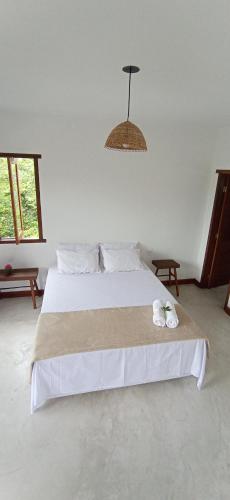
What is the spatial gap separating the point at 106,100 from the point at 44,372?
245 cm

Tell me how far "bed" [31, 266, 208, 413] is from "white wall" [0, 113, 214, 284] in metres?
1.26

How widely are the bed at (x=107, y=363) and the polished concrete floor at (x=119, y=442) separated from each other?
0.42ft

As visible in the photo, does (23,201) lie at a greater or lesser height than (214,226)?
greater

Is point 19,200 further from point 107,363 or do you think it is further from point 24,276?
point 107,363

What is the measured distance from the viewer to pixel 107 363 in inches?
78.6

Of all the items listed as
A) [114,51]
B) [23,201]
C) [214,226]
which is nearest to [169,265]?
[214,226]

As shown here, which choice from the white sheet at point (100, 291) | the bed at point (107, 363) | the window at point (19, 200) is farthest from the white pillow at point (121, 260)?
the window at point (19, 200)

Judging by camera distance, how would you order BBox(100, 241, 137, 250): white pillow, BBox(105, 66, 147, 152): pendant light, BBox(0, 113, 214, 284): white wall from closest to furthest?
BBox(105, 66, 147, 152): pendant light < BBox(0, 113, 214, 284): white wall < BBox(100, 241, 137, 250): white pillow

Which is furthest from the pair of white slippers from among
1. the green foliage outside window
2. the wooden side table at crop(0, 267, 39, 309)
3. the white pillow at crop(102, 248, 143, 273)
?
the green foliage outside window

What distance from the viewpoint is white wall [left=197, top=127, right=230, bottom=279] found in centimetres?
339

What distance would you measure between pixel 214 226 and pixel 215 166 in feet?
2.91

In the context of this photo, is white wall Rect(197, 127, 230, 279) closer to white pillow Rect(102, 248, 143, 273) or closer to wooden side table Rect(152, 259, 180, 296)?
wooden side table Rect(152, 259, 180, 296)

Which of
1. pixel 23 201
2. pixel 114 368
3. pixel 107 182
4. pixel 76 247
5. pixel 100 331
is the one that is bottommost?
pixel 114 368

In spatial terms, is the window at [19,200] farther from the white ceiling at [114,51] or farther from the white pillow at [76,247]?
the white ceiling at [114,51]
